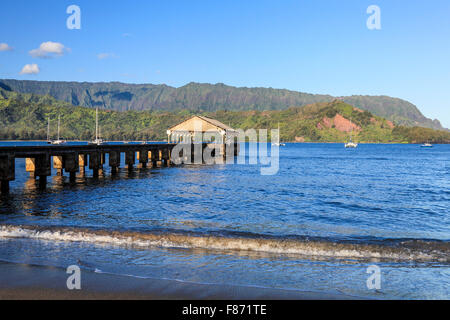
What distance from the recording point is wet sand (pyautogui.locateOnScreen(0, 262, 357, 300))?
6.48 meters

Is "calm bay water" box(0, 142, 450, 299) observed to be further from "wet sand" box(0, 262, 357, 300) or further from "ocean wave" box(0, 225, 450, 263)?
"wet sand" box(0, 262, 357, 300)

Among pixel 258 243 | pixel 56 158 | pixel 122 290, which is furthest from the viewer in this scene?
pixel 56 158

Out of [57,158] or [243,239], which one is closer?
[243,239]

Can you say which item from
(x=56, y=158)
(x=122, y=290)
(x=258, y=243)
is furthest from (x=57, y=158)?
(x=122, y=290)

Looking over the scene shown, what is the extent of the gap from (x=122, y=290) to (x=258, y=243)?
4699 millimetres

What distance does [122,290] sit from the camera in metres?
6.77

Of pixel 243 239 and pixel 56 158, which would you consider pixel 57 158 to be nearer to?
pixel 56 158

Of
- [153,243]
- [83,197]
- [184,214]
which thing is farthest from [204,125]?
[153,243]

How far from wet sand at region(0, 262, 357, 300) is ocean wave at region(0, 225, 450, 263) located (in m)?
3.26

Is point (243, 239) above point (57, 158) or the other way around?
the other way around

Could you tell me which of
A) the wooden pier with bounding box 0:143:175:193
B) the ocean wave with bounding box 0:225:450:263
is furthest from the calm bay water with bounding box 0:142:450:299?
the wooden pier with bounding box 0:143:175:193

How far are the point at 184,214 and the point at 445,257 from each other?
398 inches
